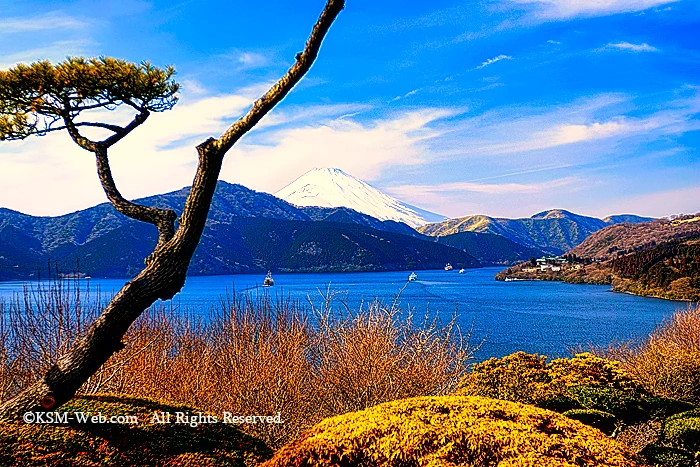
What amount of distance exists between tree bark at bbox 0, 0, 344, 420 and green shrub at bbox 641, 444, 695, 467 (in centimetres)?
506

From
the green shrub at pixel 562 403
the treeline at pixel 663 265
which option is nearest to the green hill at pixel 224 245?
the treeline at pixel 663 265

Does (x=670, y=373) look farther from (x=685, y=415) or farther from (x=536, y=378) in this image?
(x=685, y=415)

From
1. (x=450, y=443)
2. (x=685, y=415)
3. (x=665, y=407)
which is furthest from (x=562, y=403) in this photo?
(x=450, y=443)

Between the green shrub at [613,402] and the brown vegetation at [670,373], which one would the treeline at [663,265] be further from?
the green shrub at [613,402]

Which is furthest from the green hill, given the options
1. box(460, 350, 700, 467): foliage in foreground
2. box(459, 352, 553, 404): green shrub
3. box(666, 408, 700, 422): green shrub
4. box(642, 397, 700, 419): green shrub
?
box(666, 408, 700, 422): green shrub

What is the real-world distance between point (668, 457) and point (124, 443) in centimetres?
535

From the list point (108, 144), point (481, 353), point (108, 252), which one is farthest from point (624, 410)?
point (108, 252)

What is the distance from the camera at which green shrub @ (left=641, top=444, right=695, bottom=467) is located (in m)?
5.64

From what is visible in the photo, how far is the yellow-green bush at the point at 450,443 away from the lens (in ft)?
12.2

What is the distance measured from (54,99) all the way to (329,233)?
13070cm

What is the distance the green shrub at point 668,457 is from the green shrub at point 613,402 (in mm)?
771

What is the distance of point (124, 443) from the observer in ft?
14.4

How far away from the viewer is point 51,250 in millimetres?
102438

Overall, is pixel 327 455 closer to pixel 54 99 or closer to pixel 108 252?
pixel 54 99
